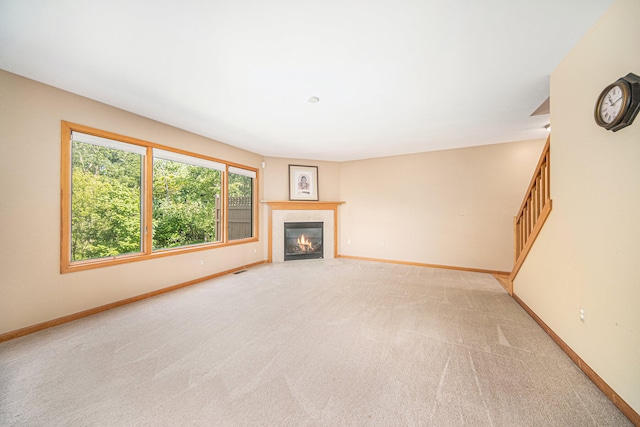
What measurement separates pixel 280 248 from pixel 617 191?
514 centimetres

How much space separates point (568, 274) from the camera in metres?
1.97

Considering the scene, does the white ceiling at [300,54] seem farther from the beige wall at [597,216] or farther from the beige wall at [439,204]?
the beige wall at [439,204]

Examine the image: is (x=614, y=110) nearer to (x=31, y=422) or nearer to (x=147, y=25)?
(x=147, y=25)

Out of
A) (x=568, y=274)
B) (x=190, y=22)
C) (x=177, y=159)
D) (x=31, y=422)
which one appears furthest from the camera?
(x=177, y=159)

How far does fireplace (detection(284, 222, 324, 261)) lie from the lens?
5703 mm

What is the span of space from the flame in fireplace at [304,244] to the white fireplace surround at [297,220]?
0.37 metres

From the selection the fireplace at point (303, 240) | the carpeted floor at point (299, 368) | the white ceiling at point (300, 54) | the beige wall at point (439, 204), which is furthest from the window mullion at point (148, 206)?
the beige wall at point (439, 204)

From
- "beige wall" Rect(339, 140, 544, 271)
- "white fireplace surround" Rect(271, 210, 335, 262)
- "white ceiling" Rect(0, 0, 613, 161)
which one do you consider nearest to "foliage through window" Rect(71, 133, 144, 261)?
"white ceiling" Rect(0, 0, 613, 161)

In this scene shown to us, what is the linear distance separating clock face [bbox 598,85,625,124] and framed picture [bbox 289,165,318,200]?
485 cm

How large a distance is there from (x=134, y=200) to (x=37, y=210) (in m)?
0.93

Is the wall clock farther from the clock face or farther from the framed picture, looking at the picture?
the framed picture

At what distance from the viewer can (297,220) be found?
5.75m

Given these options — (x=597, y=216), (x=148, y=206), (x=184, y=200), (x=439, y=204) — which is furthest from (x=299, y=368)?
(x=439, y=204)

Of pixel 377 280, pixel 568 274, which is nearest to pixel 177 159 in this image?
pixel 377 280
